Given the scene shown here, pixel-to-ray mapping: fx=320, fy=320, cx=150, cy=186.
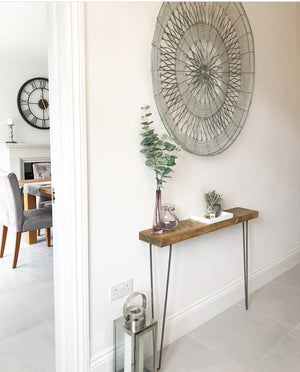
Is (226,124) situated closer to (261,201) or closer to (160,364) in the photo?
(261,201)

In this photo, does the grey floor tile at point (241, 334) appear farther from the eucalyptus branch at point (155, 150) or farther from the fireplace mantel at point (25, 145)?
the fireplace mantel at point (25, 145)

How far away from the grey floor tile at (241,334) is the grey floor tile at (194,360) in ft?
0.16

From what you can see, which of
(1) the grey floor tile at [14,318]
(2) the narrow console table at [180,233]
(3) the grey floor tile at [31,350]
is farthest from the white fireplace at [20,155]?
(2) the narrow console table at [180,233]

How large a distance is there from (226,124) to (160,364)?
148 cm

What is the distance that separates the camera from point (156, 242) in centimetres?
157

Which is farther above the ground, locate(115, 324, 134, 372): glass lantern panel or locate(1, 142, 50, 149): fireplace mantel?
locate(1, 142, 50, 149): fireplace mantel

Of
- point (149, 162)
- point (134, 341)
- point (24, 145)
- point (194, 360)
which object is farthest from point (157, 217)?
point (24, 145)

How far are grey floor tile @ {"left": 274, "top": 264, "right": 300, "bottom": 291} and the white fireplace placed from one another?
4.05 meters

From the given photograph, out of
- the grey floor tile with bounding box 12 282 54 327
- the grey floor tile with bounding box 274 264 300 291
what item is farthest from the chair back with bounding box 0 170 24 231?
the grey floor tile with bounding box 274 264 300 291

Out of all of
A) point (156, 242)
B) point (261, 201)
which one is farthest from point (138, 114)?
point (261, 201)

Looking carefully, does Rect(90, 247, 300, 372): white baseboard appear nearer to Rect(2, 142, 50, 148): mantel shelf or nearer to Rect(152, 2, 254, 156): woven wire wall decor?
Rect(152, 2, 254, 156): woven wire wall decor

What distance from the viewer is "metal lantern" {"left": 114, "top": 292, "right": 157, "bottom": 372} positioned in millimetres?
1479

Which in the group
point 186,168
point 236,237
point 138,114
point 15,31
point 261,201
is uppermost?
point 15,31

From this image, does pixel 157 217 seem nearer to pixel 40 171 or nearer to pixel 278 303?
pixel 278 303
